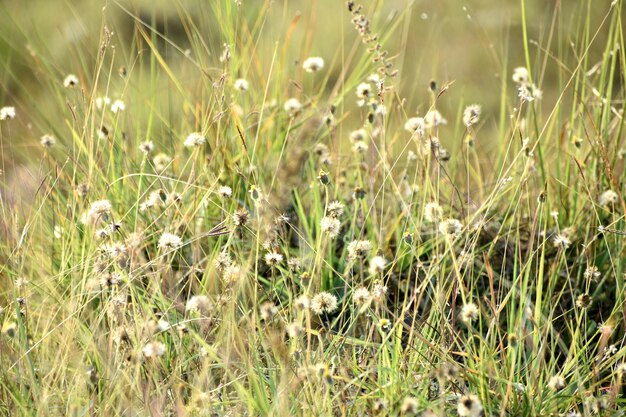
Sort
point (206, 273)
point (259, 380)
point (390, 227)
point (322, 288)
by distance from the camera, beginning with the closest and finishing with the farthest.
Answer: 1. point (259, 380)
2. point (206, 273)
3. point (322, 288)
4. point (390, 227)

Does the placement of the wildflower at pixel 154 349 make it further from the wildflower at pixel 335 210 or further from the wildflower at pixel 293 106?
the wildflower at pixel 293 106

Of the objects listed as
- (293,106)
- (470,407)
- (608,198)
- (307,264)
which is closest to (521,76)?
(608,198)

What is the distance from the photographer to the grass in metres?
1.34

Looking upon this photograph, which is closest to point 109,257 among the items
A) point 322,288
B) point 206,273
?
point 206,273

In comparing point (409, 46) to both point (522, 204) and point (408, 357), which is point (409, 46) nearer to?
point (522, 204)

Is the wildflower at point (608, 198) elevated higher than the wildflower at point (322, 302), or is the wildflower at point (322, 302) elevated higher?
the wildflower at point (322, 302)

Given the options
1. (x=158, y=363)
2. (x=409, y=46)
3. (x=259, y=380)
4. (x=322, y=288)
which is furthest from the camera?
(x=409, y=46)

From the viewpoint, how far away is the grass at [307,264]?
4.39 ft

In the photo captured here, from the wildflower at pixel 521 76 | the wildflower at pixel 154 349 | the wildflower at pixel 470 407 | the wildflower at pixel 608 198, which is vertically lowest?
the wildflower at pixel 608 198

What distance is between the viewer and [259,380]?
Result: 1.36 m

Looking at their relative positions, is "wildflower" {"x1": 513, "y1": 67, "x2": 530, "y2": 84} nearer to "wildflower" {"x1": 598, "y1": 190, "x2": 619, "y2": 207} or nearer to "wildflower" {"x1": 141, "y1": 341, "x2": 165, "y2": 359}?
"wildflower" {"x1": 598, "y1": 190, "x2": 619, "y2": 207}

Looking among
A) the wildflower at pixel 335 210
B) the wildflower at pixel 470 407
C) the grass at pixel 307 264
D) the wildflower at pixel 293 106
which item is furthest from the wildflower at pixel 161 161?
the wildflower at pixel 470 407

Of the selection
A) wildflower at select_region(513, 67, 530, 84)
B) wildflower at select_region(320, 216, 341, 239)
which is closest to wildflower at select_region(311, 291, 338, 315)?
wildflower at select_region(320, 216, 341, 239)

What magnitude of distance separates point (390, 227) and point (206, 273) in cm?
55
